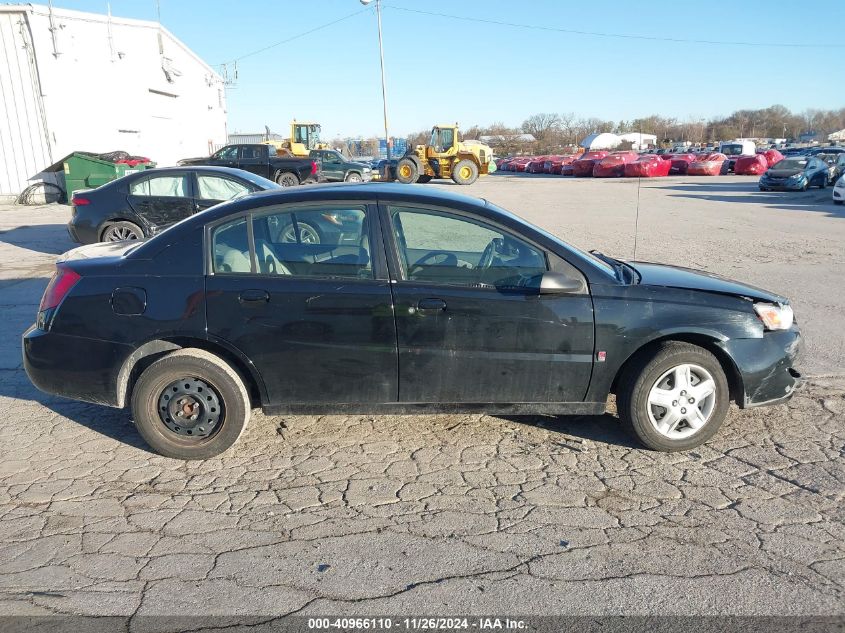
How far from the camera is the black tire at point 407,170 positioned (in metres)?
31.4

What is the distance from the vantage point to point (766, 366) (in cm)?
409

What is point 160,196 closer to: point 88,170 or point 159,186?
point 159,186

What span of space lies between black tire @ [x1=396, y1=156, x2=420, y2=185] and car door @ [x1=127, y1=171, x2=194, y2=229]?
21641 millimetres

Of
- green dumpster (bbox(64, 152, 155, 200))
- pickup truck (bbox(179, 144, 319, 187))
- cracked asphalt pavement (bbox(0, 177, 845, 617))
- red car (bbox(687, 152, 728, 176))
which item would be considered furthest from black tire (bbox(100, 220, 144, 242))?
red car (bbox(687, 152, 728, 176))

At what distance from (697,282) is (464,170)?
29193 millimetres

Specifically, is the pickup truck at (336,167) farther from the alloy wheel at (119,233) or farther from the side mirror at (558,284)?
the side mirror at (558,284)

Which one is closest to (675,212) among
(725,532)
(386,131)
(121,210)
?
(121,210)

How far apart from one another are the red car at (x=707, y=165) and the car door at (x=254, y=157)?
30.2 metres

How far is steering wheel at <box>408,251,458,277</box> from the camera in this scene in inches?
159

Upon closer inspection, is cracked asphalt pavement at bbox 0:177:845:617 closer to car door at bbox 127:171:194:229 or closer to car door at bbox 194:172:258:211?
car door at bbox 194:172:258:211

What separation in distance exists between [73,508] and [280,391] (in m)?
1.27

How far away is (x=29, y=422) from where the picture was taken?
15.4 feet

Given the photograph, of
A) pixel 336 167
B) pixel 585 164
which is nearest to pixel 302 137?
pixel 336 167

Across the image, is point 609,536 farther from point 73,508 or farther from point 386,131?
point 386,131
